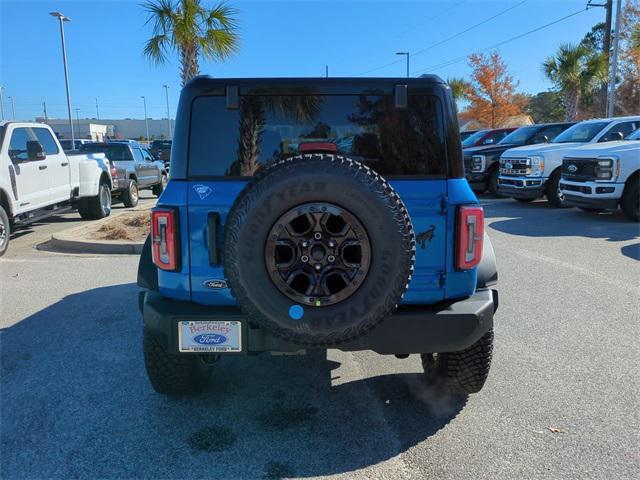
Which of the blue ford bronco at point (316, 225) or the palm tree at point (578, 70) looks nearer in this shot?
the blue ford bronco at point (316, 225)

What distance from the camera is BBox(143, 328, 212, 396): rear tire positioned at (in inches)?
124

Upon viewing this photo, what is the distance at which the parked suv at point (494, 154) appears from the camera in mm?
14617

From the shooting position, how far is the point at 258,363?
3.95m

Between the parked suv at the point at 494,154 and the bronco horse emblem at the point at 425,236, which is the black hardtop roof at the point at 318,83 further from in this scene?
the parked suv at the point at 494,154

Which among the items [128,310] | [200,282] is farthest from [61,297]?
[200,282]

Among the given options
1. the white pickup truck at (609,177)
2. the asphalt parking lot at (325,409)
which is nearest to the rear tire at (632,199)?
the white pickup truck at (609,177)

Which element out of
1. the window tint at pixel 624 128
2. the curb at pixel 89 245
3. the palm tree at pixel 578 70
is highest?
the palm tree at pixel 578 70

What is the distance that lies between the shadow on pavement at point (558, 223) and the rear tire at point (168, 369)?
24.3 feet

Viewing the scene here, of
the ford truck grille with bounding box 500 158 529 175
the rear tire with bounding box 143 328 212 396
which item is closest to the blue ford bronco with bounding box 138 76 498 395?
the rear tire with bounding box 143 328 212 396

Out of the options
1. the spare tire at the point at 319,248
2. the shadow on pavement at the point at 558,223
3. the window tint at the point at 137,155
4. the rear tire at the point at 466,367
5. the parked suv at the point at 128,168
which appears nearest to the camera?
the spare tire at the point at 319,248

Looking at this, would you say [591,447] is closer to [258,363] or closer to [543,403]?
[543,403]

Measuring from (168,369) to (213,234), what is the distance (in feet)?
3.32

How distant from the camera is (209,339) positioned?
8.81 feet

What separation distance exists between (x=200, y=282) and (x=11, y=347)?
2491mm
